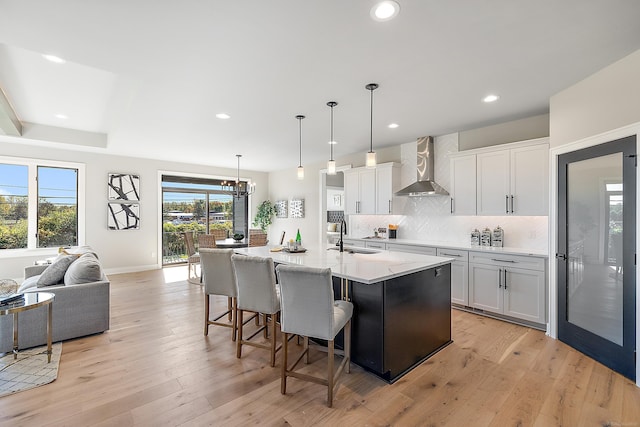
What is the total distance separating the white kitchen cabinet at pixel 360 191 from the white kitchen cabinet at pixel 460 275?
1.78 m

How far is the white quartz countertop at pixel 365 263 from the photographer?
231 cm

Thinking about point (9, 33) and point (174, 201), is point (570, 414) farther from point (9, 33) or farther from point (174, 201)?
point (174, 201)

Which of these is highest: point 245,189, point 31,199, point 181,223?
point 245,189

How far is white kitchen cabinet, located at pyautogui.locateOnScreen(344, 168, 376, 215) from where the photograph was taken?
5.62 metres

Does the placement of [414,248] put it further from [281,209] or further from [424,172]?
[281,209]

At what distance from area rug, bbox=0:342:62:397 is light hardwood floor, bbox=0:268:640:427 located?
3.3 inches

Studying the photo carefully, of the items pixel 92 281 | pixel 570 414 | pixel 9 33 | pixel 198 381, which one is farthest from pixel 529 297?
pixel 9 33

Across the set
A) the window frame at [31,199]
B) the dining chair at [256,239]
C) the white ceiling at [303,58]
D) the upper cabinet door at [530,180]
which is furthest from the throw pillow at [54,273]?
the upper cabinet door at [530,180]

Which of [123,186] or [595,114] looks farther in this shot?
[123,186]

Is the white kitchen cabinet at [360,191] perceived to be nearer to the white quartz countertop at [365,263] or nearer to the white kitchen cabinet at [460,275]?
the white kitchen cabinet at [460,275]

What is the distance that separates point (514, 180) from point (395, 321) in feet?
8.95

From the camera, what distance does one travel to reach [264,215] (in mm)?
8609

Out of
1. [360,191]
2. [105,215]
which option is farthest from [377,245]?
[105,215]

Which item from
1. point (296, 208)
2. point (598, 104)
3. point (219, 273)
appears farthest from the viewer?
point (296, 208)
